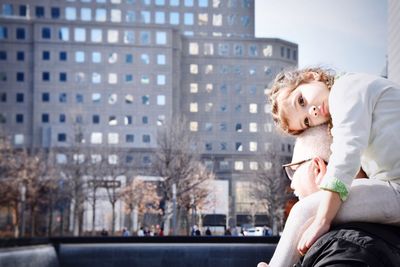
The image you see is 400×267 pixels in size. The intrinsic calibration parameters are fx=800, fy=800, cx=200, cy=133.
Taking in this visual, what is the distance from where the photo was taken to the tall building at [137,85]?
1572 inches

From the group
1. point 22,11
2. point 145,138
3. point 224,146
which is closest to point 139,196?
point 145,138

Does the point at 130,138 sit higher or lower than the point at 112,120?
lower

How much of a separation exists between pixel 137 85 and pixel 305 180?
39349 millimetres

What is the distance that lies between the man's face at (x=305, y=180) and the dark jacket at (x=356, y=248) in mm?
111

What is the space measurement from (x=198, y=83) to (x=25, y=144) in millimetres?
9378

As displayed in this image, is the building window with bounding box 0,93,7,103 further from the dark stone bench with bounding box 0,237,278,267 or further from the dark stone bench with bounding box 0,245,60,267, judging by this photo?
the dark stone bench with bounding box 0,245,60,267

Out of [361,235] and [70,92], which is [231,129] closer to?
[70,92]

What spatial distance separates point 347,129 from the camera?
102 cm

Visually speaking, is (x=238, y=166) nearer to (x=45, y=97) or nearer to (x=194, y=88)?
(x=194, y=88)

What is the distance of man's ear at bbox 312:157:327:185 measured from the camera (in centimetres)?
109

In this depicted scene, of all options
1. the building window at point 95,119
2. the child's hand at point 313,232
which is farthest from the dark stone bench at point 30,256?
the building window at point 95,119

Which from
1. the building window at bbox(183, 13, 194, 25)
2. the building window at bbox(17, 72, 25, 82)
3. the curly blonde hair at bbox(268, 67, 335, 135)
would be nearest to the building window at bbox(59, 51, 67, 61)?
the building window at bbox(17, 72, 25, 82)

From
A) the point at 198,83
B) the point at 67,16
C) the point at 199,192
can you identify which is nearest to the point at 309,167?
the point at 199,192

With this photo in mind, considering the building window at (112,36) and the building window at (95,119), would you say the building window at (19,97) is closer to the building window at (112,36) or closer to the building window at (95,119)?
the building window at (95,119)
